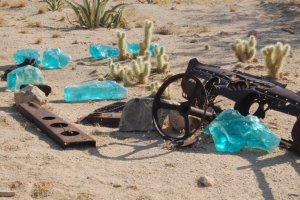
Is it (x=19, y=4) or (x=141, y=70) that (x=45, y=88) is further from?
(x=19, y=4)

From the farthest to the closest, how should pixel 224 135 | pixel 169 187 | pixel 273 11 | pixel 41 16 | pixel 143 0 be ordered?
pixel 143 0
pixel 273 11
pixel 41 16
pixel 224 135
pixel 169 187

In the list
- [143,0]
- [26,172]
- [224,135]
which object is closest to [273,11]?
[143,0]

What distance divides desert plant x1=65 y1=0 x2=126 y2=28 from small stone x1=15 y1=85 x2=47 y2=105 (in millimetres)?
5945

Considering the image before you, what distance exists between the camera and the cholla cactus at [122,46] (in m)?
8.73

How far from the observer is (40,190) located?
391cm

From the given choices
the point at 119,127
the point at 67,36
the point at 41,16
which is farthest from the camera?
the point at 41,16

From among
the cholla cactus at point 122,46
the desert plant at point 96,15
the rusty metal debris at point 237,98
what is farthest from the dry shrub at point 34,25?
the rusty metal debris at point 237,98

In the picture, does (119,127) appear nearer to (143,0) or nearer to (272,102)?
(272,102)

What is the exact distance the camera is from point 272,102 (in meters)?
5.00

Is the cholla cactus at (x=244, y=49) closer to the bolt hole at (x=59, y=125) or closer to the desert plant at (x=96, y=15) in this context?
the bolt hole at (x=59, y=125)

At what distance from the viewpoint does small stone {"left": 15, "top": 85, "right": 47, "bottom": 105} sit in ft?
19.7

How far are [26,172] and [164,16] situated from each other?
34.8ft

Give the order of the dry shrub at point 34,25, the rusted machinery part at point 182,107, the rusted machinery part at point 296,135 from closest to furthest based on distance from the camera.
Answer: the rusted machinery part at point 296,135 → the rusted machinery part at point 182,107 → the dry shrub at point 34,25

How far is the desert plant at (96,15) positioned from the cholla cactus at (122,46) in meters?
3.14
